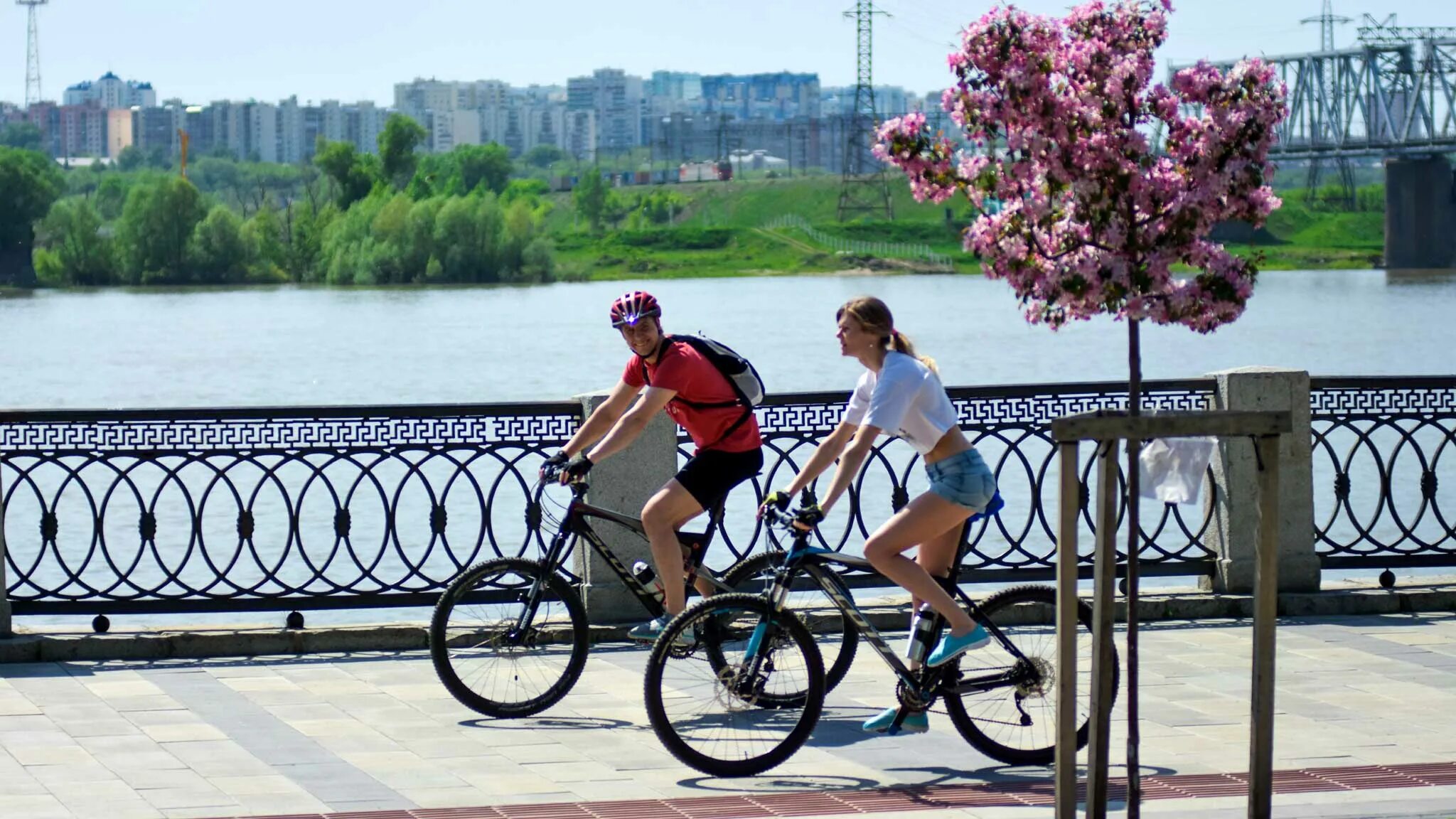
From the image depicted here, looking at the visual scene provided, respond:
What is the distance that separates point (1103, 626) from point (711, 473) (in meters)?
2.62

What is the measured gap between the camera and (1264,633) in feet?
17.0

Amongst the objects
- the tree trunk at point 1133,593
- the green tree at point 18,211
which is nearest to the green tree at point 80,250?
the green tree at point 18,211

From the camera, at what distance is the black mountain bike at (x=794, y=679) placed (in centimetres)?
662

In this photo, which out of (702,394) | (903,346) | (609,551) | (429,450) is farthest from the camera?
(429,450)

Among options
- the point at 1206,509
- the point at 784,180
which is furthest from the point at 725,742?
the point at 784,180

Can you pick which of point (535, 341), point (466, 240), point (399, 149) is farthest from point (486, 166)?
point (535, 341)

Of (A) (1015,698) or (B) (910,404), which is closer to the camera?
(B) (910,404)

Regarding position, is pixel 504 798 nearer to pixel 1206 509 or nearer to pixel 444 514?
pixel 444 514

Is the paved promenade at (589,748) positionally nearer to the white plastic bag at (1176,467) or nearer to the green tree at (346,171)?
the white plastic bag at (1176,467)

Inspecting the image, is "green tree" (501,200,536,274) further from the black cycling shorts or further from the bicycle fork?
the black cycling shorts

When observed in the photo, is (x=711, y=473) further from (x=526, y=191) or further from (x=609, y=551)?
(x=526, y=191)

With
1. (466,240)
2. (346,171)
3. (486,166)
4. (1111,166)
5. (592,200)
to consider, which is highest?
(486,166)

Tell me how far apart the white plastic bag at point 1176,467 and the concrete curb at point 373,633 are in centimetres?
445

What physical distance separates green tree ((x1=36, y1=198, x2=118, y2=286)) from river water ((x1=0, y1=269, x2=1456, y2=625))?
6.30 meters
